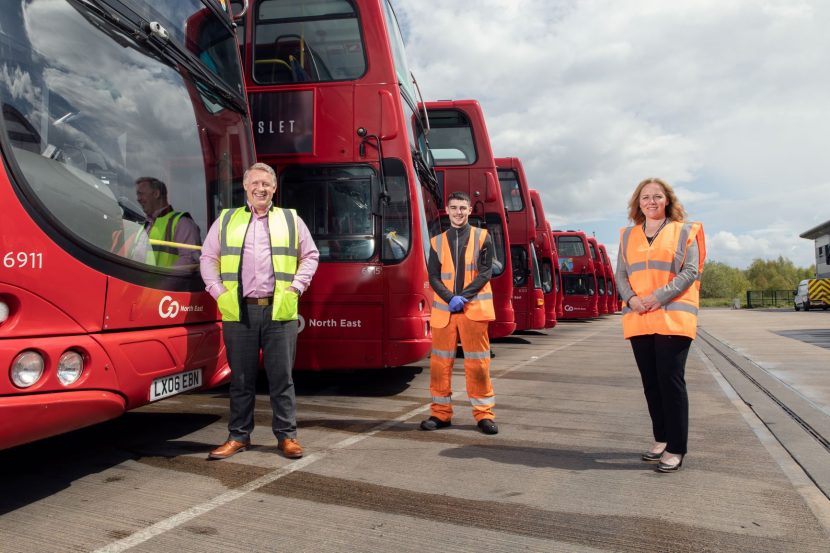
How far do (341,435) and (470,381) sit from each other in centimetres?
107

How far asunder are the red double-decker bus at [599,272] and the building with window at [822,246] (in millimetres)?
33070

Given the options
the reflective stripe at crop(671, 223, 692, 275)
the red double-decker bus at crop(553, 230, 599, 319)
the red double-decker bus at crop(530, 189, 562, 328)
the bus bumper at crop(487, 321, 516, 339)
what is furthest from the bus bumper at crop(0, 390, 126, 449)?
the red double-decker bus at crop(553, 230, 599, 319)

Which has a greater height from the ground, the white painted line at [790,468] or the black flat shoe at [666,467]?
the black flat shoe at [666,467]

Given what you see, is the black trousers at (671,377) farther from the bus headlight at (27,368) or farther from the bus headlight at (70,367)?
the bus headlight at (27,368)

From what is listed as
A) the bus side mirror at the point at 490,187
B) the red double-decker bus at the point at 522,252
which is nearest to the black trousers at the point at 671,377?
the bus side mirror at the point at 490,187

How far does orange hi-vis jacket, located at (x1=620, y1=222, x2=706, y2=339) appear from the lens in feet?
12.7

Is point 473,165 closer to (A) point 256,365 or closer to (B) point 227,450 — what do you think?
(A) point 256,365

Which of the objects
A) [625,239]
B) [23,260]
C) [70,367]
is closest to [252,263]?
[70,367]

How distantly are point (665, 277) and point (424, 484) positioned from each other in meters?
1.89

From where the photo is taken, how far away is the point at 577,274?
27.2 m

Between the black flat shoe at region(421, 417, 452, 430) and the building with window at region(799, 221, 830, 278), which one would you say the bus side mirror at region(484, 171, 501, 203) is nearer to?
the black flat shoe at region(421, 417, 452, 430)

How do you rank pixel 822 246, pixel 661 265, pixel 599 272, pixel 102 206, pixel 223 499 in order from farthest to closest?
pixel 822 246, pixel 599 272, pixel 661 265, pixel 102 206, pixel 223 499

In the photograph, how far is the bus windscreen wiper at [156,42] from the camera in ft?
12.1

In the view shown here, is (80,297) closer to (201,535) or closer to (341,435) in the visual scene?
(201,535)
